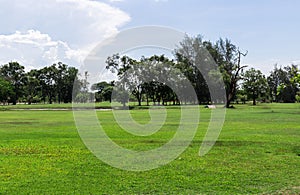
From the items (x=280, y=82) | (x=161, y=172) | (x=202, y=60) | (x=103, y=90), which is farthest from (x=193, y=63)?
Answer: (x=161, y=172)

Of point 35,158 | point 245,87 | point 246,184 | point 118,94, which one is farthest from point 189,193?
point 245,87

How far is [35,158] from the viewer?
13.2 meters

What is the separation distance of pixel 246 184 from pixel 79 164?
5537 millimetres

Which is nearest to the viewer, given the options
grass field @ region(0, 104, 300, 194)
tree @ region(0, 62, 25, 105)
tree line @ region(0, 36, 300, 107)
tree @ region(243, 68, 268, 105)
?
grass field @ region(0, 104, 300, 194)

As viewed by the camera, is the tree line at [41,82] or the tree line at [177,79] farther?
the tree line at [41,82]

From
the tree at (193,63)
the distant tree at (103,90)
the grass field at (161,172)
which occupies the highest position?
the tree at (193,63)

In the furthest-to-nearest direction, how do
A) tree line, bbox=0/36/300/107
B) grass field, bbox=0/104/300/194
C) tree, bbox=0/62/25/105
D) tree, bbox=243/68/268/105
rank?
tree, bbox=0/62/25/105, tree, bbox=243/68/268/105, tree line, bbox=0/36/300/107, grass field, bbox=0/104/300/194

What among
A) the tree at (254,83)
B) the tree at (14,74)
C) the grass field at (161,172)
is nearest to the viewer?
the grass field at (161,172)

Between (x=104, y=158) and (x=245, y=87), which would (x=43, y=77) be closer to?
(x=245, y=87)

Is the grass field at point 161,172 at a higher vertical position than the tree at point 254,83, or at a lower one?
lower

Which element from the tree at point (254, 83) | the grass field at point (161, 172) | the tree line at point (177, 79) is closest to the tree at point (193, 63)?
the tree line at point (177, 79)

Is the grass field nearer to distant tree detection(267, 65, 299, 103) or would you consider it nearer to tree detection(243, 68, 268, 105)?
tree detection(243, 68, 268, 105)

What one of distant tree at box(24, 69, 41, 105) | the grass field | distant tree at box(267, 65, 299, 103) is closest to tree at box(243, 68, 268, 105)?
distant tree at box(267, 65, 299, 103)

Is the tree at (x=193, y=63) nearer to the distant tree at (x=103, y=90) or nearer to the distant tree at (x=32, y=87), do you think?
the distant tree at (x=103, y=90)
